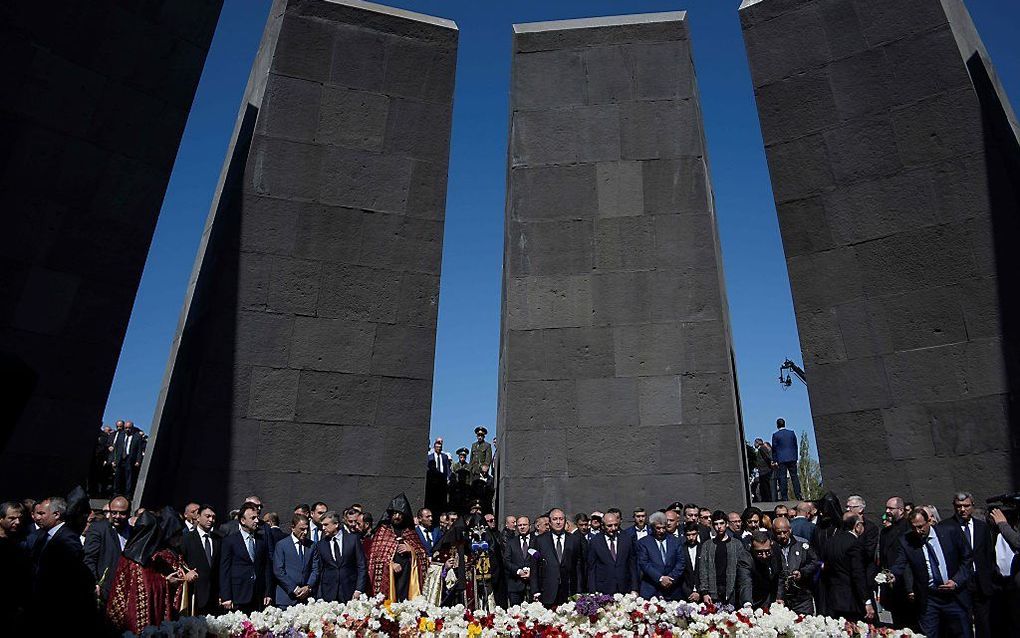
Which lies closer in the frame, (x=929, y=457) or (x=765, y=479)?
(x=929, y=457)

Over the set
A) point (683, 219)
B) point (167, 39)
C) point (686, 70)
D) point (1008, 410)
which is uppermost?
point (686, 70)

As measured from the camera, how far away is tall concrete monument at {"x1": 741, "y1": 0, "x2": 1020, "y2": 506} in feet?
34.7

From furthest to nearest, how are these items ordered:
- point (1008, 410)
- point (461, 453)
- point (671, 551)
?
point (461, 453) → point (1008, 410) → point (671, 551)

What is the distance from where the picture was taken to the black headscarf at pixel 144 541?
6.90 m

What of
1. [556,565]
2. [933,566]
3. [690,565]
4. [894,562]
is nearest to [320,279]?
[556,565]

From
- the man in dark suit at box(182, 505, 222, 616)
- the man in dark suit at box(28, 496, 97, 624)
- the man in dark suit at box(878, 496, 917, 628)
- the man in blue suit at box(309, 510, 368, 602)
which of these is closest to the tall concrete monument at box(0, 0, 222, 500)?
the man in dark suit at box(182, 505, 222, 616)

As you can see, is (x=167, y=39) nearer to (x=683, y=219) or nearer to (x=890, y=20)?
(x=683, y=219)

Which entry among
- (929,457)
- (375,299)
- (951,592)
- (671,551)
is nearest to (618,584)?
(671,551)

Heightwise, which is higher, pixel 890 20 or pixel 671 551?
pixel 890 20

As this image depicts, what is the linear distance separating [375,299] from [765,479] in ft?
26.4

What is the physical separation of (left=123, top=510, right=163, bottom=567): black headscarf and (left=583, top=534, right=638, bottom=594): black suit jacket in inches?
185

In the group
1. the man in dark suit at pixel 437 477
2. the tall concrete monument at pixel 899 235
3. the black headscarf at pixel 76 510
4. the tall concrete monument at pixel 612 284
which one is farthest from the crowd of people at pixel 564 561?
the man in dark suit at pixel 437 477

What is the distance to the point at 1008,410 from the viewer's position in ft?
33.6

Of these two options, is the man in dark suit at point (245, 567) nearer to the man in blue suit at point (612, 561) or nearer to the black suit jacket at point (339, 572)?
the black suit jacket at point (339, 572)
